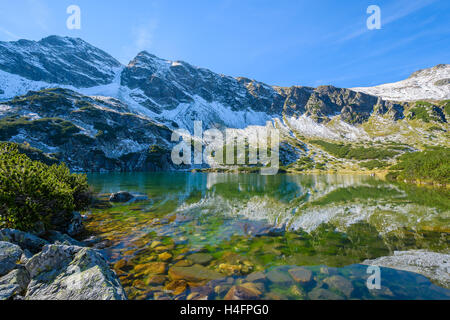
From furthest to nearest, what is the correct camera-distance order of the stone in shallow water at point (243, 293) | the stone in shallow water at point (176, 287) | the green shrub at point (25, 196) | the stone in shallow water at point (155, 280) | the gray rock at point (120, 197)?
the gray rock at point (120, 197), the green shrub at point (25, 196), the stone in shallow water at point (155, 280), the stone in shallow water at point (176, 287), the stone in shallow water at point (243, 293)

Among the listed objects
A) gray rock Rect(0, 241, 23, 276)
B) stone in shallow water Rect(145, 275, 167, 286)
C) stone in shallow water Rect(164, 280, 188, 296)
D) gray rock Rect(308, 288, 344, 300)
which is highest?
gray rock Rect(0, 241, 23, 276)

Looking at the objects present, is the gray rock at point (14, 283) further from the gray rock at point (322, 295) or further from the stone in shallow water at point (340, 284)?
the stone in shallow water at point (340, 284)

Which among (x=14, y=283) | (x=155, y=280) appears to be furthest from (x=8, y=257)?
(x=155, y=280)

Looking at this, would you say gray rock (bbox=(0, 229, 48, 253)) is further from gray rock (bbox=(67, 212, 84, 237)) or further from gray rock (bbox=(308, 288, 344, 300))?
gray rock (bbox=(308, 288, 344, 300))

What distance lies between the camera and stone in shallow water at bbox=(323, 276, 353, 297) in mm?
9851

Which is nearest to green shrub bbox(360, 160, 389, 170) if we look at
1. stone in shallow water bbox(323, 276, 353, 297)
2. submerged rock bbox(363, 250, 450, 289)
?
submerged rock bbox(363, 250, 450, 289)

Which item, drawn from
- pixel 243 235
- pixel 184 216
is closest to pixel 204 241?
pixel 243 235

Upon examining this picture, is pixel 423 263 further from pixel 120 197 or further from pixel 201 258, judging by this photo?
pixel 120 197

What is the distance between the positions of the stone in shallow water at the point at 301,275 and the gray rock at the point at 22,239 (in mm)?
14224

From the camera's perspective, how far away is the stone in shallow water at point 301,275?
10867mm

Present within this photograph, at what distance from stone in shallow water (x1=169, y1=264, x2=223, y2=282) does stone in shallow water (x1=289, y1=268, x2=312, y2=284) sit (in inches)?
158

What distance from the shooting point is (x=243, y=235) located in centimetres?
1881

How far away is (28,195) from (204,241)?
Answer: 1228cm

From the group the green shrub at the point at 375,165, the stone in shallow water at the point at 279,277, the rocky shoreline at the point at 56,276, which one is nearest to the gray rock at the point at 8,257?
the rocky shoreline at the point at 56,276
